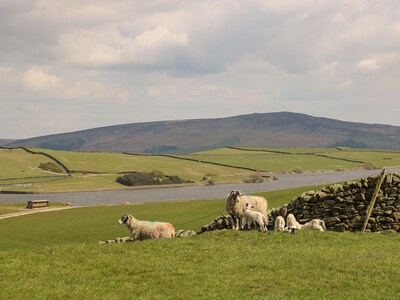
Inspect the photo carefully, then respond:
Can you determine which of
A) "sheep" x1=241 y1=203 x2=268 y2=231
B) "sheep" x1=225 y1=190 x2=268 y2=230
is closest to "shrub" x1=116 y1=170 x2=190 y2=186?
"sheep" x1=225 y1=190 x2=268 y2=230

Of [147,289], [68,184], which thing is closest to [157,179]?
[68,184]

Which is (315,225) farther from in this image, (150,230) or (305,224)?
(150,230)

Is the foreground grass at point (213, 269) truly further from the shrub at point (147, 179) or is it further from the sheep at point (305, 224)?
the shrub at point (147, 179)

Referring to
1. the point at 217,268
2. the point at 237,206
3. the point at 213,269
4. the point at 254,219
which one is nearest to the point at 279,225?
the point at 254,219

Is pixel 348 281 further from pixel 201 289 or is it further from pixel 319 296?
pixel 201 289

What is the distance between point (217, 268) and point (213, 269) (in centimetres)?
17

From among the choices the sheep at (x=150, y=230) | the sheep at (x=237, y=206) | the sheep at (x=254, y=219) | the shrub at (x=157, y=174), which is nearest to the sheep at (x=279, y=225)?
the sheep at (x=254, y=219)

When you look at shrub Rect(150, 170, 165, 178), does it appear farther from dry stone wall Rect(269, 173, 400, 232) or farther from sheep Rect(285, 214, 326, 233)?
sheep Rect(285, 214, 326, 233)

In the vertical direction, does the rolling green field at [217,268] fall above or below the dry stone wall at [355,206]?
below

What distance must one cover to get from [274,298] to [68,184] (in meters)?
156

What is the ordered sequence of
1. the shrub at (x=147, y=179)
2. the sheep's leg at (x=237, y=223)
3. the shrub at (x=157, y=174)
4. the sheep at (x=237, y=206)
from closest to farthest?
1. the sheep's leg at (x=237, y=223)
2. the sheep at (x=237, y=206)
3. the shrub at (x=147, y=179)
4. the shrub at (x=157, y=174)

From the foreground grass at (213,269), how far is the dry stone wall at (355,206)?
3.51m

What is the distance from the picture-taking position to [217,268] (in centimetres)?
1859

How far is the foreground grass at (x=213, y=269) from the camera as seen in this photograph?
1590cm
